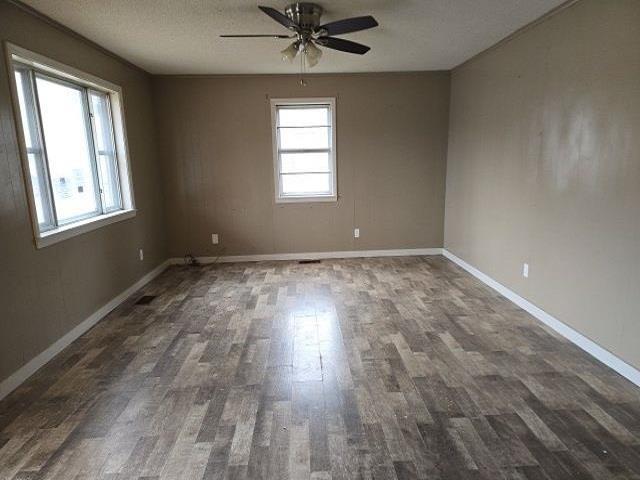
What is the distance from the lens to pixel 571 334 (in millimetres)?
3002

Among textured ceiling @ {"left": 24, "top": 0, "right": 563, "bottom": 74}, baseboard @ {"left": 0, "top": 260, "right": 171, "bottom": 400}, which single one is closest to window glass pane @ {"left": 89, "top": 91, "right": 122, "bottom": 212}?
textured ceiling @ {"left": 24, "top": 0, "right": 563, "bottom": 74}

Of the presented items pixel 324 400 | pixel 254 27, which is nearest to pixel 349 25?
pixel 254 27

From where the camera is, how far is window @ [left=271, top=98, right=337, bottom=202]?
5348 mm

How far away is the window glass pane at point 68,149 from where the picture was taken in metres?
3.12

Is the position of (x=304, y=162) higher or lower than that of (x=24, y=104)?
lower

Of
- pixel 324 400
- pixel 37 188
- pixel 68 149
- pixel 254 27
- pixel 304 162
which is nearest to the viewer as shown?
pixel 324 400

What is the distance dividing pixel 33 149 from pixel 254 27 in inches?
76.7

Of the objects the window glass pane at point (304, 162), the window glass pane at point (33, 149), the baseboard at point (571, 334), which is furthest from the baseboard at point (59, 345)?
the baseboard at point (571, 334)

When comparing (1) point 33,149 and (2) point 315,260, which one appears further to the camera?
(2) point 315,260

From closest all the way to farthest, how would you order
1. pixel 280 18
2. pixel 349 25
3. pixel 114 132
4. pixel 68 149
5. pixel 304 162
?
pixel 280 18, pixel 349 25, pixel 68 149, pixel 114 132, pixel 304 162

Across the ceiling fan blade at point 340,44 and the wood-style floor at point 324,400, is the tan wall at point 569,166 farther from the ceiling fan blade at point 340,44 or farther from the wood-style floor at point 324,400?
the ceiling fan blade at point 340,44

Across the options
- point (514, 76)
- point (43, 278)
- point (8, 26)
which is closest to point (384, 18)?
point (514, 76)

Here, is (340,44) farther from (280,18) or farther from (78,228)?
(78,228)

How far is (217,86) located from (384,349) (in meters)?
4.06
